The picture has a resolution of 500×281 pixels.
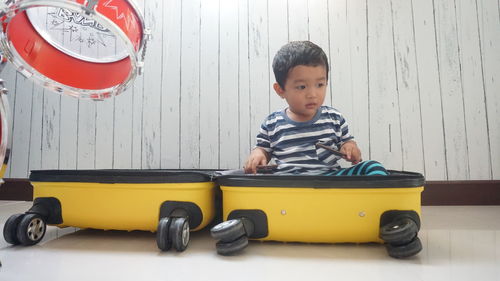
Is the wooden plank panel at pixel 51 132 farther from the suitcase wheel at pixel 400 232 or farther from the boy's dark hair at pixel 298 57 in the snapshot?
the suitcase wheel at pixel 400 232

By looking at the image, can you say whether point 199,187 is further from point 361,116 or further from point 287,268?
point 361,116

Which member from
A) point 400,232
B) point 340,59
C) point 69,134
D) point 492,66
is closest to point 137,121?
point 69,134

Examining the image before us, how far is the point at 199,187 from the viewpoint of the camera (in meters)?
0.80

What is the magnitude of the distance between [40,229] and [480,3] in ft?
5.82

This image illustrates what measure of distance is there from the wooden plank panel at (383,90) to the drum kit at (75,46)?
0.99 meters

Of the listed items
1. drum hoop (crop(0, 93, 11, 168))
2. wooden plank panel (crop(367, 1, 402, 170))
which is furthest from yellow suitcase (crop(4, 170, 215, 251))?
wooden plank panel (crop(367, 1, 402, 170))

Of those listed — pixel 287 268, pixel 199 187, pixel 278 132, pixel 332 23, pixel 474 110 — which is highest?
pixel 332 23

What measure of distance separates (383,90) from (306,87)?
603 mm

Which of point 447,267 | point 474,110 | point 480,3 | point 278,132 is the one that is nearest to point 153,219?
point 278,132

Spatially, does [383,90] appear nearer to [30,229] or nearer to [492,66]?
[492,66]

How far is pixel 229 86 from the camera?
4.70ft

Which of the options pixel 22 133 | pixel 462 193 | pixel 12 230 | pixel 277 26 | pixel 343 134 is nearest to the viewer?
pixel 12 230

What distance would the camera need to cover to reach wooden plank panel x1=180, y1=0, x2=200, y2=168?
1438 millimetres

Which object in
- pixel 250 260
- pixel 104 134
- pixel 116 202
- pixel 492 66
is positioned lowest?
pixel 250 260
